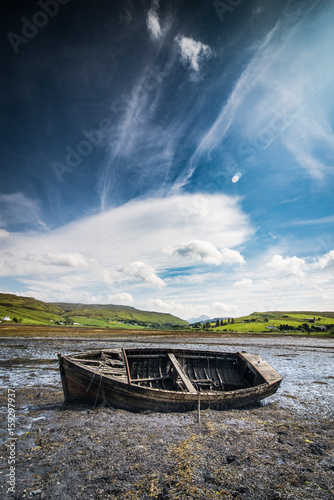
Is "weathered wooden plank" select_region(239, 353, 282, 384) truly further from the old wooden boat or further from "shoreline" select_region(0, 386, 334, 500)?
"shoreline" select_region(0, 386, 334, 500)

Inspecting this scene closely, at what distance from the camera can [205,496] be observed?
666 centimetres

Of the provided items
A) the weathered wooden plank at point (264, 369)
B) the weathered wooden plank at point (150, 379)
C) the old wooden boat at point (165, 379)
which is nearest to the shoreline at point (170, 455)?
the old wooden boat at point (165, 379)

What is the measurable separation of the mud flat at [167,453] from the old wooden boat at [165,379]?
0.64 m

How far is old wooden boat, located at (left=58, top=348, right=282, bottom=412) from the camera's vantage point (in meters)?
12.6

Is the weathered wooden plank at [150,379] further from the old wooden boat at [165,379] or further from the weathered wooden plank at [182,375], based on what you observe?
the weathered wooden plank at [182,375]

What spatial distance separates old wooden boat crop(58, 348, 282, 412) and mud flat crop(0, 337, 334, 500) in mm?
641

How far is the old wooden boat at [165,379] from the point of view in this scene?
12.6 metres

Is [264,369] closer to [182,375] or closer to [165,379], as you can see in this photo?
[182,375]

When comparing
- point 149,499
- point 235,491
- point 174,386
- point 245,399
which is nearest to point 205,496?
point 235,491

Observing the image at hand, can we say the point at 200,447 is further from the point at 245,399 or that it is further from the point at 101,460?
the point at 245,399

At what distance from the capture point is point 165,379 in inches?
656

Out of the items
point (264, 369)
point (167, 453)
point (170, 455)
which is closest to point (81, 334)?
point (264, 369)

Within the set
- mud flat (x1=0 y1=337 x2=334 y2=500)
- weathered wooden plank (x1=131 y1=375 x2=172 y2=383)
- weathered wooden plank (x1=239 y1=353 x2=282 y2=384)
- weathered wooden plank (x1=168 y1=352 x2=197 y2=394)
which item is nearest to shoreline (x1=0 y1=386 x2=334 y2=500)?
mud flat (x1=0 y1=337 x2=334 y2=500)

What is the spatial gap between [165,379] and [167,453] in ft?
25.5
